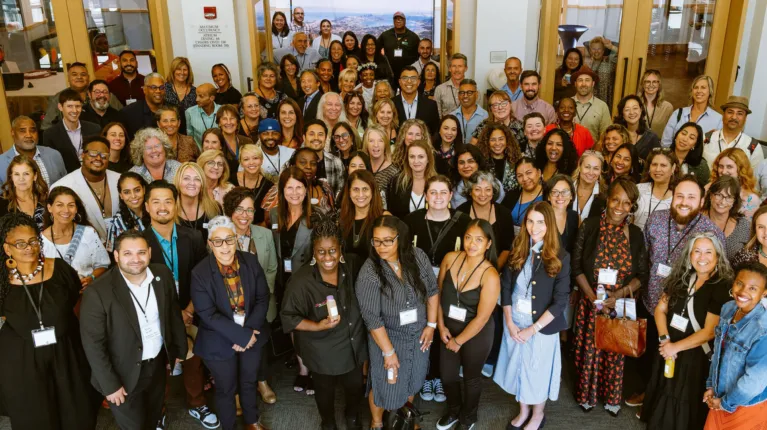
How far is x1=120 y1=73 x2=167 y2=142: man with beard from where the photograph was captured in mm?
5684

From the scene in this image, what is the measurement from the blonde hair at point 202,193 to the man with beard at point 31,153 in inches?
61.7

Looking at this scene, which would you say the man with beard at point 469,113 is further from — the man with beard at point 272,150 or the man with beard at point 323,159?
the man with beard at point 272,150

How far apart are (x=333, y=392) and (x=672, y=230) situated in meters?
2.47

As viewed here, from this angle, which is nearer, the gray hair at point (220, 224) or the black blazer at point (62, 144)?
the gray hair at point (220, 224)

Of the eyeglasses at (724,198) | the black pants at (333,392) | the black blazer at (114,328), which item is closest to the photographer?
the black blazer at (114,328)

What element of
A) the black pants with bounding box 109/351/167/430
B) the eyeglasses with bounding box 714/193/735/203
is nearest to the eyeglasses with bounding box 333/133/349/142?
the black pants with bounding box 109/351/167/430

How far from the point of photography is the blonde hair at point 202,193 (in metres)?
3.92

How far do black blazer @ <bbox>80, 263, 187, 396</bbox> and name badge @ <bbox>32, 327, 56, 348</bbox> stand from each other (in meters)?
0.30

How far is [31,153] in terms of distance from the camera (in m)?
4.78

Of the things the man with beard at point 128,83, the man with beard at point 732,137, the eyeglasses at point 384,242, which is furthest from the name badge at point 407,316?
the man with beard at point 128,83

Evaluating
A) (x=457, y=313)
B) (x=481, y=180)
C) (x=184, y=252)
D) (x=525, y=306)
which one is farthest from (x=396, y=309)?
(x=184, y=252)

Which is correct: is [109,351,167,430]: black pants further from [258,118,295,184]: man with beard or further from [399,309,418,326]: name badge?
[258,118,295,184]: man with beard

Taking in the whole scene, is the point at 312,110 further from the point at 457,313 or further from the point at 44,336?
the point at 44,336

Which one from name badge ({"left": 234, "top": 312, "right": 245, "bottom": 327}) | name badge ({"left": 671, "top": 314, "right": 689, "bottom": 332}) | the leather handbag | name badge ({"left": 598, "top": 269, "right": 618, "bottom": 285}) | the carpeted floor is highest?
name badge ({"left": 598, "top": 269, "right": 618, "bottom": 285})
